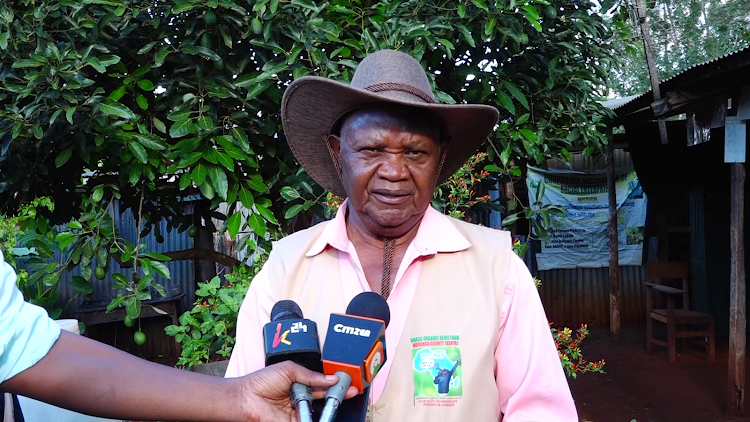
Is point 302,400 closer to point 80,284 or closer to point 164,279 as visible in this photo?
point 80,284

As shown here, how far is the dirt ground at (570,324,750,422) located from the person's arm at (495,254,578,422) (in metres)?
4.26

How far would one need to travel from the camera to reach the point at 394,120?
1.66 m

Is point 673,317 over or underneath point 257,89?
underneath

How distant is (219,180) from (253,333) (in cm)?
147

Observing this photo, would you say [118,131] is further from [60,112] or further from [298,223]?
[298,223]

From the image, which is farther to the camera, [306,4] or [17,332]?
[306,4]

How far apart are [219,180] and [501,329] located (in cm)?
185

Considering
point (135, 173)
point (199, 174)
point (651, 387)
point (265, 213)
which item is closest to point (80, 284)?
point (135, 173)

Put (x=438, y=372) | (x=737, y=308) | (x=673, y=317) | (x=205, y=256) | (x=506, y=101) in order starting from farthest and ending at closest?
(x=673, y=317), (x=737, y=308), (x=205, y=256), (x=506, y=101), (x=438, y=372)

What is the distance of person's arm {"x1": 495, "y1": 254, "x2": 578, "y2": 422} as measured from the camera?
154 centimetres

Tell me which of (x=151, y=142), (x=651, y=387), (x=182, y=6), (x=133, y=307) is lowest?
(x=651, y=387)

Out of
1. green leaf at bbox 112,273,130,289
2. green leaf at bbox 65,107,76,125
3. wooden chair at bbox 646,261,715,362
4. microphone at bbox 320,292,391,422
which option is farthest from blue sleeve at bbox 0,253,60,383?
wooden chair at bbox 646,261,715,362

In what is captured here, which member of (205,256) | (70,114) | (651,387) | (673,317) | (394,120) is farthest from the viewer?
(673,317)

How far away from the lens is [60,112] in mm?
2791
